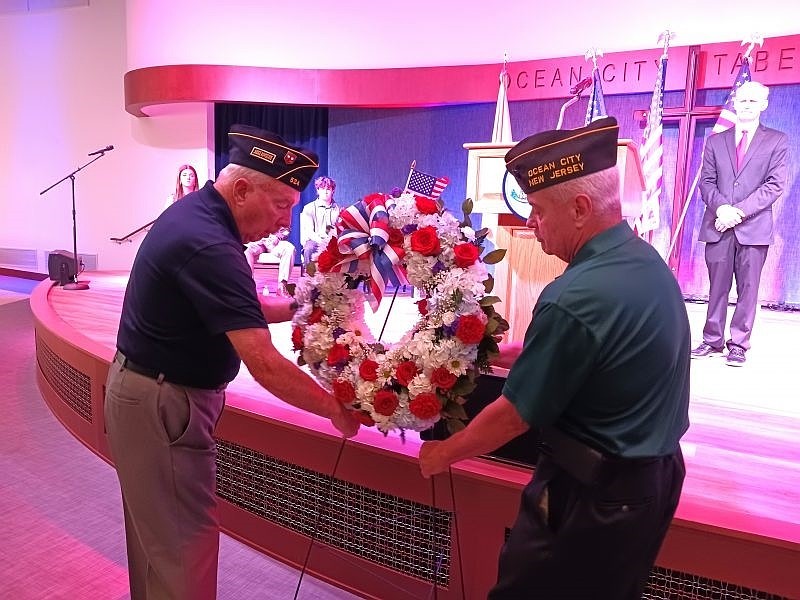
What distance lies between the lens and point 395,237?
1.66 m

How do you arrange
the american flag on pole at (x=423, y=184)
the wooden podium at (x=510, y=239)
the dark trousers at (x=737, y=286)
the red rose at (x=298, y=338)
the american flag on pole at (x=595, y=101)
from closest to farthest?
the red rose at (x=298, y=338) < the american flag on pole at (x=423, y=184) < the wooden podium at (x=510, y=239) < the dark trousers at (x=737, y=286) < the american flag on pole at (x=595, y=101)

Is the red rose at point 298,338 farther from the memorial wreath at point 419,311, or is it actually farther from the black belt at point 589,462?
the black belt at point 589,462

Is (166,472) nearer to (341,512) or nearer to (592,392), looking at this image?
(341,512)

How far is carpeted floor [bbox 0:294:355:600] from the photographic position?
2.28 metres

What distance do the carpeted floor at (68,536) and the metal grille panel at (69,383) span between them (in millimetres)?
190

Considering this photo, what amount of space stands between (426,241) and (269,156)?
0.47m

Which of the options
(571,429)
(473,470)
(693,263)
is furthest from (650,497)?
(693,263)

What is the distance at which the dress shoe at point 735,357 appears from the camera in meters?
3.85

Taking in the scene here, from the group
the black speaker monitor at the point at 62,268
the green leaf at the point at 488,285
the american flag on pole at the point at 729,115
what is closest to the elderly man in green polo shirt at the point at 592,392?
the green leaf at the point at 488,285

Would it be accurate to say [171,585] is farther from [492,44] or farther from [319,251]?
[492,44]

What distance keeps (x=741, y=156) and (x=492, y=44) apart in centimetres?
360

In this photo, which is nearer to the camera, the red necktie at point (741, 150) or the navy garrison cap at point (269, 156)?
the navy garrison cap at point (269, 156)

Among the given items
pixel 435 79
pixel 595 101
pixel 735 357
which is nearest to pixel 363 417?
pixel 735 357

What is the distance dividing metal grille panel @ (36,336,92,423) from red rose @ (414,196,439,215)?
8.76ft
